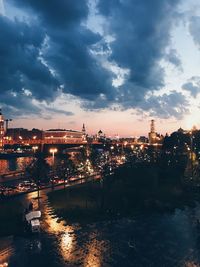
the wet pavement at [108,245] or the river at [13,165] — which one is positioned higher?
the river at [13,165]

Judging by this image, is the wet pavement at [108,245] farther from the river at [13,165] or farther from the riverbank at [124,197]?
the river at [13,165]

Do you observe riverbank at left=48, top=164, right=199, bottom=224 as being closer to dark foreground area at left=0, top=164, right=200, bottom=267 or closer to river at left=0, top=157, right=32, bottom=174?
dark foreground area at left=0, top=164, right=200, bottom=267

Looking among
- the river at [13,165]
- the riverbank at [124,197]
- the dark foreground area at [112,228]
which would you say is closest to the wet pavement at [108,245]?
the dark foreground area at [112,228]

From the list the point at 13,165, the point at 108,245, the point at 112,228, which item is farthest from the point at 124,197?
the point at 13,165

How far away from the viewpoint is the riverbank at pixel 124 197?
52688mm

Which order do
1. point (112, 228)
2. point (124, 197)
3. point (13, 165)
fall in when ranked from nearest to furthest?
point (112, 228) < point (124, 197) < point (13, 165)

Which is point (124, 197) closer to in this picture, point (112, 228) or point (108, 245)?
point (112, 228)

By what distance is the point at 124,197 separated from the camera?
60.7 meters

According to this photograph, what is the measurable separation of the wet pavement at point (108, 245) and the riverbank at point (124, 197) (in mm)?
3190

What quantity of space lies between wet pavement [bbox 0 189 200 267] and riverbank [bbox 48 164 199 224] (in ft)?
10.5

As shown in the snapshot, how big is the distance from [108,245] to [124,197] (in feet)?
70.3

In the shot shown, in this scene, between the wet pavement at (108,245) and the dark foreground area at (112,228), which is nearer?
the wet pavement at (108,245)

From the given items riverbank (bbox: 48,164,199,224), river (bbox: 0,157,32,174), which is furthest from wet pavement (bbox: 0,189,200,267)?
river (bbox: 0,157,32,174)

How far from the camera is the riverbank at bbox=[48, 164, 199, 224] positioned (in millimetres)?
52688
